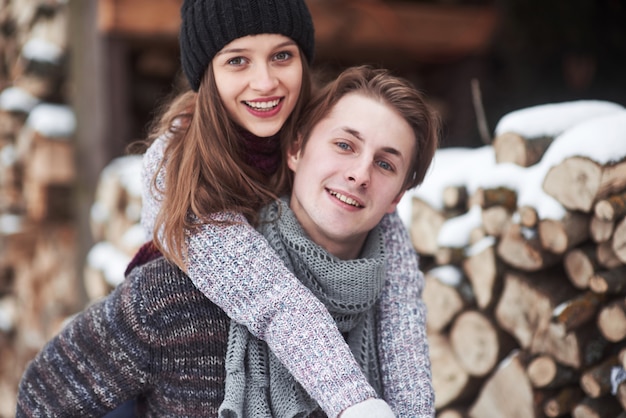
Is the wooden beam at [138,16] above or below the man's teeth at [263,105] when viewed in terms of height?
above

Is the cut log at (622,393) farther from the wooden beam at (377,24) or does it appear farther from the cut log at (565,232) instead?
the wooden beam at (377,24)

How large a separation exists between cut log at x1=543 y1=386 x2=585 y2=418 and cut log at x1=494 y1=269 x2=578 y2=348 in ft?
0.54

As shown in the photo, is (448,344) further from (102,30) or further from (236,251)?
(102,30)

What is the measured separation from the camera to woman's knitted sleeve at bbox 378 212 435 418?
1628 mm

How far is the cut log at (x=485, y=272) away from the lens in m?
2.22

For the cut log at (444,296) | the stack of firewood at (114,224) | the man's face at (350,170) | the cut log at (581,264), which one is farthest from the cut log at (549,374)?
the stack of firewood at (114,224)

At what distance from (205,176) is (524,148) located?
3.42 ft

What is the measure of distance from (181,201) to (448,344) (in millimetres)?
1127

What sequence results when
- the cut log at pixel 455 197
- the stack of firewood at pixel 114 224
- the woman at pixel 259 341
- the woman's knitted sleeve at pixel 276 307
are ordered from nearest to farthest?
the woman's knitted sleeve at pixel 276 307 → the woman at pixel 259 341 → the cut log at pixel 455 197 → the stack of firewood at pixel 114 224

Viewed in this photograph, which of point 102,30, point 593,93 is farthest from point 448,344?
point 593,93

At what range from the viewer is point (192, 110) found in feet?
6.34

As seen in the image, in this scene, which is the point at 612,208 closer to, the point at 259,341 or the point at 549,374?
the point at 549,374

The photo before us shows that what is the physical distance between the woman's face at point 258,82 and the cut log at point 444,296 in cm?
83

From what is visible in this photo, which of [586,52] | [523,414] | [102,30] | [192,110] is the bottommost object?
[523,414]
